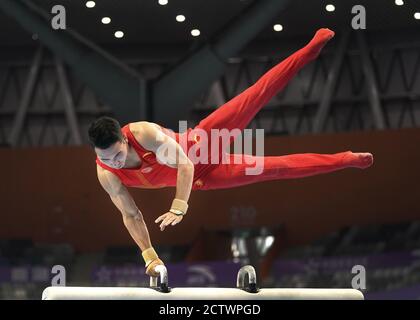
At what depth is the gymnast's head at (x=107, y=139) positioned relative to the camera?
457 cm

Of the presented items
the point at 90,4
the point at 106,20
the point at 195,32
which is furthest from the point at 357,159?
the point at 195,32

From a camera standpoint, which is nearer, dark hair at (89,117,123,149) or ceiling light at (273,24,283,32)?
dark hair at (89,117,123,149)

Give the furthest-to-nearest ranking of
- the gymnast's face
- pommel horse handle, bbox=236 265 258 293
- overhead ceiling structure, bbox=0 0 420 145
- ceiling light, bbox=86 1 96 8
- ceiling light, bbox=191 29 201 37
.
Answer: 1. ceiling light, bbox=191 29 201 37
2. ceiling light, bbox=86 1 96 8
3. overhead ceiling structure, bbox=0 0 420 145
4. the gymnast's face
5. pommel horse handle, bbox=236 265 258 293

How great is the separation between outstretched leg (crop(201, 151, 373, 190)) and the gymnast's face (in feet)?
2.30

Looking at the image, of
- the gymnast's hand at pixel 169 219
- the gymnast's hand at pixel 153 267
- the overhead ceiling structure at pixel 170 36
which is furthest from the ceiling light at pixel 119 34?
the gymnast's hand at pixel 169 219

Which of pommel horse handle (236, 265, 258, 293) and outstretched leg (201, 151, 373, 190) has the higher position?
outstretched leg (201, 151, 373, 190)

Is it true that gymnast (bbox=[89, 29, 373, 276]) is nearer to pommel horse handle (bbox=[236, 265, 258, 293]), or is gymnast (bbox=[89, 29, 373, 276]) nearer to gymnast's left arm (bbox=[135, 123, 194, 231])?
gymnast's left arm (bbox=[135, 123, 194, 231])

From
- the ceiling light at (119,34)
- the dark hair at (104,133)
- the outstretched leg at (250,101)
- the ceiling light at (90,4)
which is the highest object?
the ceiling light at (119,34)

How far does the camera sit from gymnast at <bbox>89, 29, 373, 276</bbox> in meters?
4.72

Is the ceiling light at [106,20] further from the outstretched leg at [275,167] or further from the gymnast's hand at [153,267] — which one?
the gymnast's hand at [153,267]

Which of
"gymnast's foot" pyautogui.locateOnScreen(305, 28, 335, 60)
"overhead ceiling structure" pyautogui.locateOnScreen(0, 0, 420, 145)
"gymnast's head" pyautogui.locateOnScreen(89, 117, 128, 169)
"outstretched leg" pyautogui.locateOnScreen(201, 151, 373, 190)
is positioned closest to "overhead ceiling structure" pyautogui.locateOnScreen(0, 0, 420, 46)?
"overhead ceiling structure" pyautogui.locateOnScreen(0, 0, 420, 145)

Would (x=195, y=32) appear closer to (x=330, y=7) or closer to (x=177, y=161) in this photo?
(x=330, y=7)
